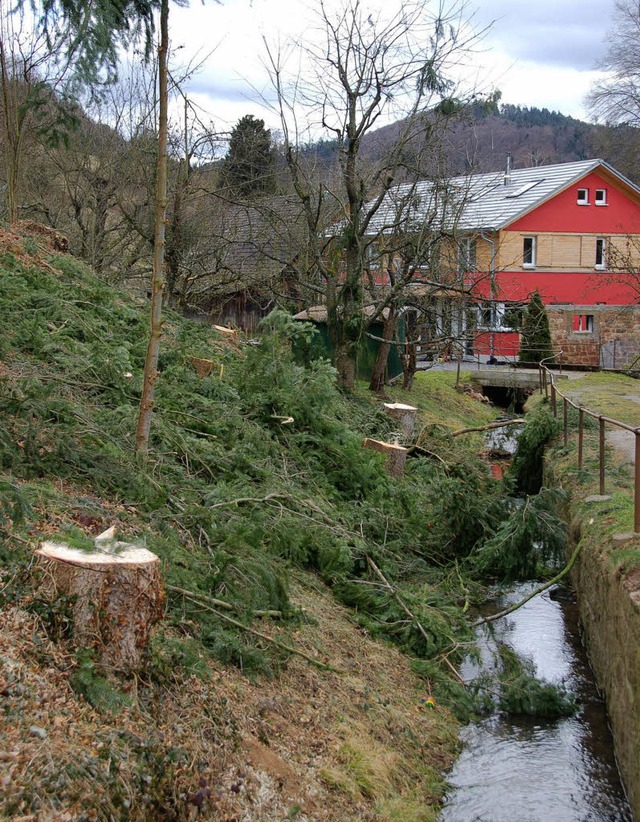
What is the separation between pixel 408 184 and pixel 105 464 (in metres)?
13.7

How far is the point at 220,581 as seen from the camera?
Answer: 6105mm

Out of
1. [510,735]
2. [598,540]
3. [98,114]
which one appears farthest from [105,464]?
[98,114]

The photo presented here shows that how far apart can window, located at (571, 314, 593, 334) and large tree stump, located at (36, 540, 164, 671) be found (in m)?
29.0

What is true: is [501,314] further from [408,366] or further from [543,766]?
[543,766]

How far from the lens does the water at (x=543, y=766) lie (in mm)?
5617

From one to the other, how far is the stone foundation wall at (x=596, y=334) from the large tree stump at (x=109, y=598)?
2727 cm

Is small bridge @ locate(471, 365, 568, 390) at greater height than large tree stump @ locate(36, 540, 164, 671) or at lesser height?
lesser

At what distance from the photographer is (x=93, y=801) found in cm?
341

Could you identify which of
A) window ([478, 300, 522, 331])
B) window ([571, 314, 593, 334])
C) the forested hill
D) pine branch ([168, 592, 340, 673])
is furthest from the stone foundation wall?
pine branch ([168, 592, 340, 673])

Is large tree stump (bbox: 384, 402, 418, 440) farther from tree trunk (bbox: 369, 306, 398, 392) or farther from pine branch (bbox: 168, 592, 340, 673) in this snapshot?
pine branch (bbox: 168, 592, 340, 673)

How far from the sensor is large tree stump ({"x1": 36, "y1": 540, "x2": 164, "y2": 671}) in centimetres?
427

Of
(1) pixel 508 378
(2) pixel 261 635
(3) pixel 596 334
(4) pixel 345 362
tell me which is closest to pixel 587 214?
(3) pixel 596 334

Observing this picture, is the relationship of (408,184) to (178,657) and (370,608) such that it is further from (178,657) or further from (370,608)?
(178,657)

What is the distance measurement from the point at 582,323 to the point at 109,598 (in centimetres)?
2958
